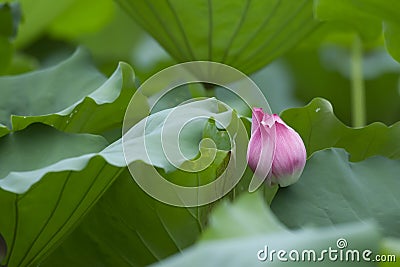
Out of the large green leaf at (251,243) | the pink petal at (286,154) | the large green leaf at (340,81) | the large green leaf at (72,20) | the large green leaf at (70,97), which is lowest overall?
the large green leaf at (340,81)

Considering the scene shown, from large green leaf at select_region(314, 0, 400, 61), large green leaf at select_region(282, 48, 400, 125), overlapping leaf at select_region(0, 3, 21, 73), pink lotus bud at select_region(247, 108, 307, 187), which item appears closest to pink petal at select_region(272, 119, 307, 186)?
pink lotus bud at select_region(247, 108, 307, 187)

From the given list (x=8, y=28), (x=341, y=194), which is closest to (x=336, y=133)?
(x=341, y=194)

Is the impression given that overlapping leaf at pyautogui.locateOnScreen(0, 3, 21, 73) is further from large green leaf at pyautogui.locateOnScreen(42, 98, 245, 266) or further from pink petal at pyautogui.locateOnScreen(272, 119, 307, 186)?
pink petal at pyautogui.locateOnScreen(272, 119, 307, 186)

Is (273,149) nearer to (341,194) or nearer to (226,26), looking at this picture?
(341,194)

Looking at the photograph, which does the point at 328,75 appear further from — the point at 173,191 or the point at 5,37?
the point at 173,191

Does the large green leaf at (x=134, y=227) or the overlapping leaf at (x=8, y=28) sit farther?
the overlapping leaf at (x=8, y=28)

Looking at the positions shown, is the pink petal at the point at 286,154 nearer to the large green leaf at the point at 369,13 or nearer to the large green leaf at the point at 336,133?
the large green leaf at the point at 336,133

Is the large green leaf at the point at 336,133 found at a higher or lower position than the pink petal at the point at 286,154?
lower

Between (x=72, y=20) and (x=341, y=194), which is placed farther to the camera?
(x=72, y=20)

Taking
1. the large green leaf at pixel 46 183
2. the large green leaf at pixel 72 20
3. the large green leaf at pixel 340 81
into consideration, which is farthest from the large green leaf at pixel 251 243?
the large green leaf at pixel 340 81
